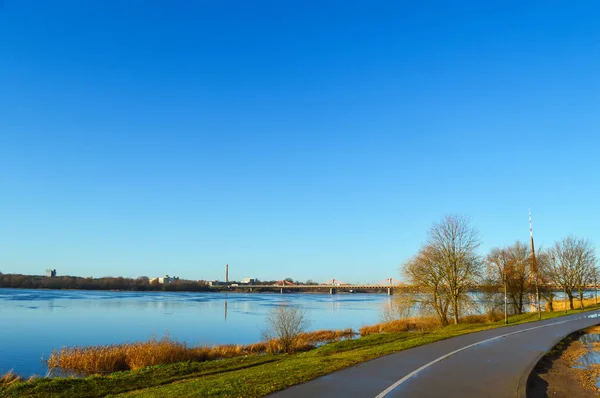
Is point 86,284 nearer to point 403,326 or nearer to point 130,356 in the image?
point 403,326

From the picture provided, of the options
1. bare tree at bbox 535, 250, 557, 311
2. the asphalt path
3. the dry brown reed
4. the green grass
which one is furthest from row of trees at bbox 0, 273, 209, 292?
the asphalt path

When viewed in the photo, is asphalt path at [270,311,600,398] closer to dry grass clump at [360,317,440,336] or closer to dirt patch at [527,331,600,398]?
dirt patch at [527,331,600,398]

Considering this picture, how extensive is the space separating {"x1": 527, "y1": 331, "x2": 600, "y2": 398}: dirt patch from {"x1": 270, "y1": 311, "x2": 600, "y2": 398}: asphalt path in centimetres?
28

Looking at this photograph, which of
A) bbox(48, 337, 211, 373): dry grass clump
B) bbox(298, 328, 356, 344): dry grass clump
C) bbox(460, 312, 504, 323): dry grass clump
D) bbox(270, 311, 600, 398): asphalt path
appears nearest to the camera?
bbox(270, 311, 600, 398): asphalt path

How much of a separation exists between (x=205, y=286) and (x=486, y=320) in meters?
153

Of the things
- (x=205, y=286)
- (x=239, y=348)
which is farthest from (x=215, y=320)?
(x=205, y=286)

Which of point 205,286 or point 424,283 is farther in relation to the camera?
point 205,286

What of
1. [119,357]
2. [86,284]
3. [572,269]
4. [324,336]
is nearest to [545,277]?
[572,269]

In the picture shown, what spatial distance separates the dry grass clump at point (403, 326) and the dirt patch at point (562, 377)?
18272 millimetres

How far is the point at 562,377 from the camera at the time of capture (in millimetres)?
13672

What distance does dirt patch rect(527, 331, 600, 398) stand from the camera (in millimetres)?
11663

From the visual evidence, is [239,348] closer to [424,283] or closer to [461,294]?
[424,283]

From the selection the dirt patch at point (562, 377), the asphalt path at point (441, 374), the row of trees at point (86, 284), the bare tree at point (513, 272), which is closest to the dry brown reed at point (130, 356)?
the asphalt path at point (441, 374)

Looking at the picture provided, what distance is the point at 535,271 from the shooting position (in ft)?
158
